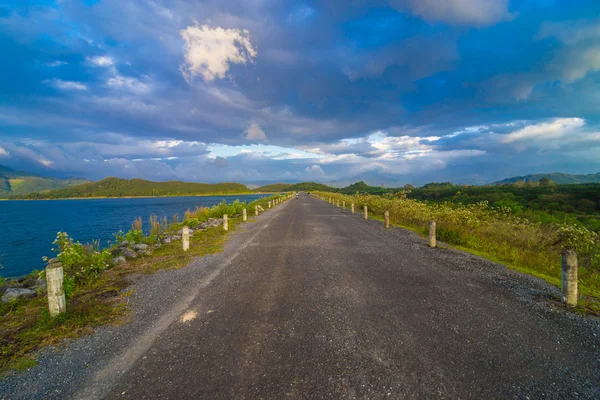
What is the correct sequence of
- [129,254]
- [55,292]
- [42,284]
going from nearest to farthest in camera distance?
[55,292] → [42,284] → [129,254]

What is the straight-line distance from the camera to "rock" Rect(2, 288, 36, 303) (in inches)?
241

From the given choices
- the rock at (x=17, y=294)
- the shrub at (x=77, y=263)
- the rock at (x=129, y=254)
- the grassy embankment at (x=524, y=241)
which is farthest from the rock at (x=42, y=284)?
the grassy embankment at (x=524, y=241)

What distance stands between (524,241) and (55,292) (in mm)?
14810

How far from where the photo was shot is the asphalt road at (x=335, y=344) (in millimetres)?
3207

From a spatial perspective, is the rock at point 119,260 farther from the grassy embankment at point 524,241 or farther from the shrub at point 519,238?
the shrub at point 519,238

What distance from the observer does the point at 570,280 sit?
555cm

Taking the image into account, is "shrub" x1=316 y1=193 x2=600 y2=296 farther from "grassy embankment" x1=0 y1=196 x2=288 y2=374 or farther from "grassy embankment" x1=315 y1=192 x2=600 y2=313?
"grassy embankment" x1=0 y1=196 x2=288 y2=374

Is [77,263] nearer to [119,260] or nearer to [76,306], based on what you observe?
[119,260]

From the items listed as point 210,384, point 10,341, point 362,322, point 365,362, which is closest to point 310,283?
point 362,322

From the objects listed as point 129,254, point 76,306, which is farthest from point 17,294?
point 129,254

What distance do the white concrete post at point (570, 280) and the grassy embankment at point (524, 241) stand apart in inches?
12.4

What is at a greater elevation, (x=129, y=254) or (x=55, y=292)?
(x=55, y=292)

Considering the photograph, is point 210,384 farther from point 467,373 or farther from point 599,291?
point 599,291

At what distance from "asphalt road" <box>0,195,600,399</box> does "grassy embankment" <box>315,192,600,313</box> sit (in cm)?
206
